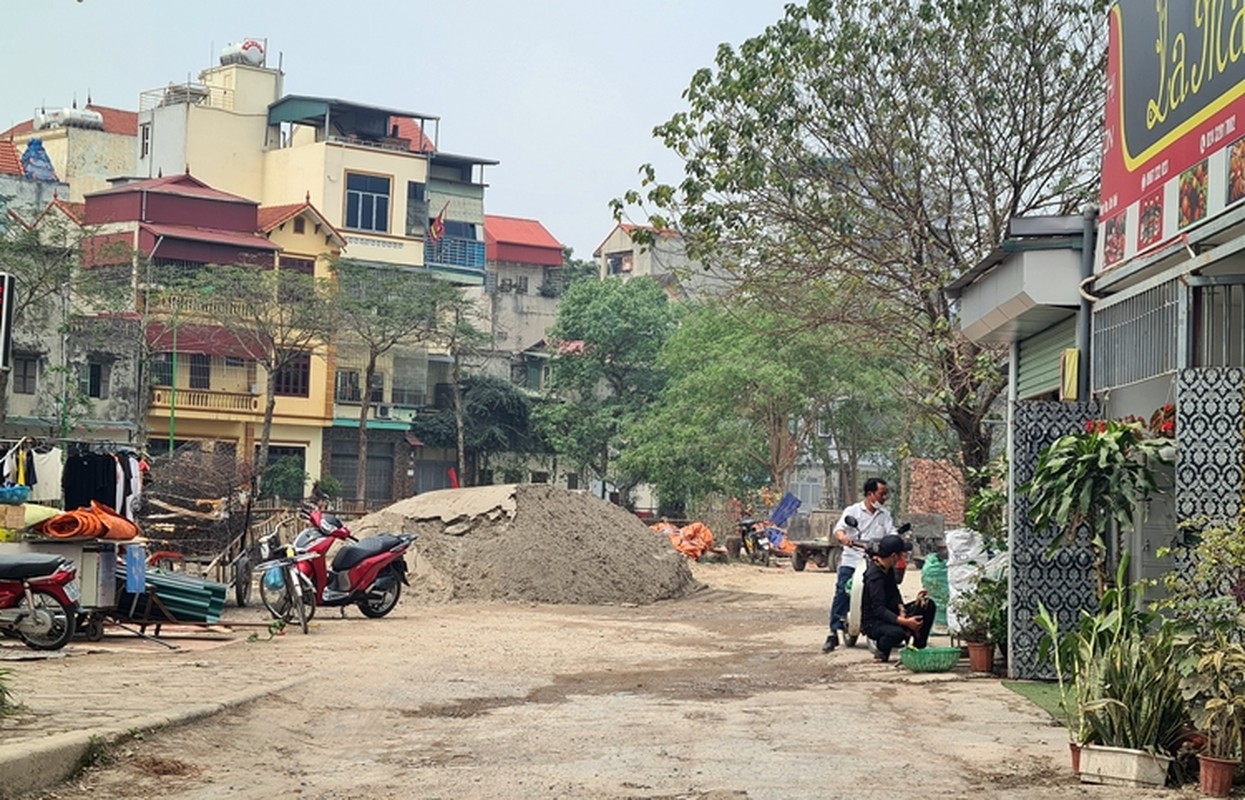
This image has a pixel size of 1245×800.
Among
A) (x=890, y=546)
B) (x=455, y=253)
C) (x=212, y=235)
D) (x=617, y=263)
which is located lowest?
(x=890, y=546)

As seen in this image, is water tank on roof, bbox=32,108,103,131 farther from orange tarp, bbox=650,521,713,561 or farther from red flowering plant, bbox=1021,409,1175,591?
red flowering plant, bbox=1021,409,1175,591

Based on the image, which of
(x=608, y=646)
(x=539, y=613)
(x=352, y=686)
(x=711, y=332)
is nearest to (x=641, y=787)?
(x=352, y=686)

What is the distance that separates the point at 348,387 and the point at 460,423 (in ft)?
15.1

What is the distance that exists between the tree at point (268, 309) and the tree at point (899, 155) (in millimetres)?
31268

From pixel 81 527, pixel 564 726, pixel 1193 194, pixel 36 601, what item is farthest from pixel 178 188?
pixel 1193 194

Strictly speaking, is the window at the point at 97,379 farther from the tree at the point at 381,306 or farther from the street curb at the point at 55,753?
the street curb at the point at 55,753

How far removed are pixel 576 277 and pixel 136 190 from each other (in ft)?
95.3

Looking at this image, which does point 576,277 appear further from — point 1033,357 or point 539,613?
point 1033,357

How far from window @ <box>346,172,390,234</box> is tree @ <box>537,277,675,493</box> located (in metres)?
8.01

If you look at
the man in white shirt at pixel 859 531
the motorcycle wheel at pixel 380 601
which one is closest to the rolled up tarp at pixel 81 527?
the motorcycle wheel at pixel 380 601

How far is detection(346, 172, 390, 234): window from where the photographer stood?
61531 mm

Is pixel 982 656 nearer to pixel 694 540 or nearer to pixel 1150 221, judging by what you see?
pixel 1150 221

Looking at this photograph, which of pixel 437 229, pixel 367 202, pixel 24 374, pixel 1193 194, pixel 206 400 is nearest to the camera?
pixel 1193 194

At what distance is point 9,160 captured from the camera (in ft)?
181
